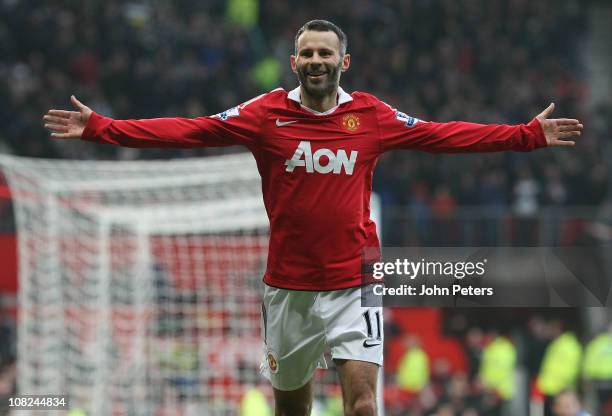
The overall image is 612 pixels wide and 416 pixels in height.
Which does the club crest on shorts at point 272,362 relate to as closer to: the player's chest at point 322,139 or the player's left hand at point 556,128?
the player's chest at point 322,139

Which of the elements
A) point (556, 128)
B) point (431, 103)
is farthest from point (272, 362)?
point (431, 103)

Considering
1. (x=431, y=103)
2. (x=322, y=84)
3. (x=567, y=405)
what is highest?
(x=431, y=103)

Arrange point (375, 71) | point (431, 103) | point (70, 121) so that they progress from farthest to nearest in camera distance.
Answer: point (375, 71) < point (431, 103) < point (70, 121)

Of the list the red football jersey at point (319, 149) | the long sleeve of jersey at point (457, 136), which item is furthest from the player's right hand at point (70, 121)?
the long sleeve of jersey at point (457, 136)

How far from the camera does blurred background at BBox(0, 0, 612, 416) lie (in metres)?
14.9

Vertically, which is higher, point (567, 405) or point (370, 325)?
point (370, 325)

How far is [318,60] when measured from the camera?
5.70 m

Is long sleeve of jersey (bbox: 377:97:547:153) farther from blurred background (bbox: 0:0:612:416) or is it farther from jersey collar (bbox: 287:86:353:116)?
blurred background (bbox: 0:0:612:416)

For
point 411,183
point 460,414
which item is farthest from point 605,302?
point 411,183

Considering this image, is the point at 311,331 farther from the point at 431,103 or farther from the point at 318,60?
the point at 431,103

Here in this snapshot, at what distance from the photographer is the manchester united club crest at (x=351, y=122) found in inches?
229

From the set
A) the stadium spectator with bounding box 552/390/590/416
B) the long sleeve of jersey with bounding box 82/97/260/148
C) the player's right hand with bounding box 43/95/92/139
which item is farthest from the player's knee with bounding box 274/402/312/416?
the stadium spectator with bounding box 552/390/590/416

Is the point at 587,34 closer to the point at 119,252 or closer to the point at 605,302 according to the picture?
the point at 119,252

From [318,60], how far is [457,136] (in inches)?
32.0
